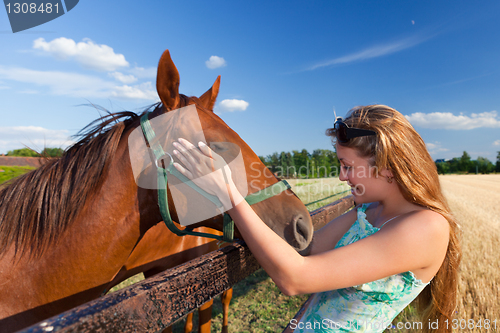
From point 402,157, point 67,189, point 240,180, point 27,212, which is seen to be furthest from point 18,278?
point 402,157

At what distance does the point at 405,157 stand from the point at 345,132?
1.11 feet

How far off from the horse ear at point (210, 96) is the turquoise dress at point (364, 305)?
1539mm

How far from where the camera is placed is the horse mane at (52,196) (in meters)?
1.63

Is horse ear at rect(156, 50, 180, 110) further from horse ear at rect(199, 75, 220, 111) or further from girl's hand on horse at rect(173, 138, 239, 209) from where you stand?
horse ear at rect(199, 75, 220, 111)

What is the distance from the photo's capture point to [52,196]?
5.48 feet

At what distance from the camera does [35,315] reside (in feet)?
5.16

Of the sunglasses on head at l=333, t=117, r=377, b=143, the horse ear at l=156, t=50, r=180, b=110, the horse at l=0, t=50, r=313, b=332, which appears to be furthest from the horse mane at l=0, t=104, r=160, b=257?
the sunglasses on head at l=333, t=117, r=377, b=143

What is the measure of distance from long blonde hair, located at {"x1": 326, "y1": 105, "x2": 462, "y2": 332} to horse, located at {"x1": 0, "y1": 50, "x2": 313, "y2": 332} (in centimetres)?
56

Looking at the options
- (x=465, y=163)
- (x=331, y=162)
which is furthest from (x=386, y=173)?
(x=465, y=163)

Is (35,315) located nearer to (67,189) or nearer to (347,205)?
(67,189)

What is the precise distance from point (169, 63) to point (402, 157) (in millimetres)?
1445

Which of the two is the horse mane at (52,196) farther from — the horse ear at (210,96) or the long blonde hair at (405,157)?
the long blonde hair at (405,157)

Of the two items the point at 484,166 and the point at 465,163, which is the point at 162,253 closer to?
the point at 484,166

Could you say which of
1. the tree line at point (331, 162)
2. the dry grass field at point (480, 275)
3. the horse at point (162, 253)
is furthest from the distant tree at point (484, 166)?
the horse at point (162, 253)
